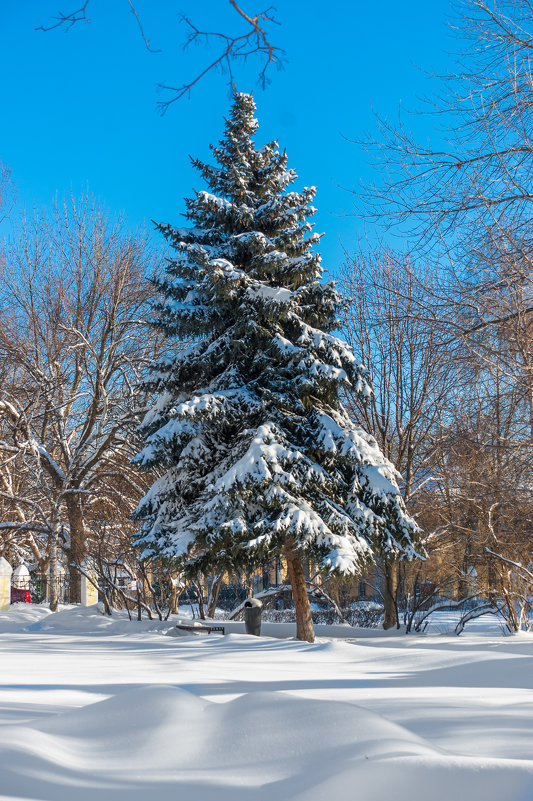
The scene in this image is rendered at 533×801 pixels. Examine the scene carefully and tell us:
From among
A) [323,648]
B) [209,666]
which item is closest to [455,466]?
[323,648]

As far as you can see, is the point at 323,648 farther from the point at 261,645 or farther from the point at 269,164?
the point at 269,164

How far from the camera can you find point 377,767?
238 cm

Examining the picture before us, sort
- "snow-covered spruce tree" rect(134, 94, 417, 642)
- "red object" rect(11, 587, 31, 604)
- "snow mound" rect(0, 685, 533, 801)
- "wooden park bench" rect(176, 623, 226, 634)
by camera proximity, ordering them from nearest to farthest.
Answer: "snow mound" rect(0, 685, 533, 801) < "snow-covered spruce tree" rect(134, 94, 417, 642) < "wooden park bench" rect(176, 623, 226, 634) < "red object" rect(11, 587, 31, 604)

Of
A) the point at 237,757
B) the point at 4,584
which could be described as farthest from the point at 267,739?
the point at 4,584

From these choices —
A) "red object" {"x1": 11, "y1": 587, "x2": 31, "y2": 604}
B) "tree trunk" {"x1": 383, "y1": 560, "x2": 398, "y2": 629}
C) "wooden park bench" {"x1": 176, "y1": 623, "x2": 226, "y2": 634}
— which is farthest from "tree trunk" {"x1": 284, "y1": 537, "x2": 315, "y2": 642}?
"red object" {"x1": 11, "y1": 587, "x2": 31, "y2": 604}

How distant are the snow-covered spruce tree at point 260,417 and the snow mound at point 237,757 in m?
7.20

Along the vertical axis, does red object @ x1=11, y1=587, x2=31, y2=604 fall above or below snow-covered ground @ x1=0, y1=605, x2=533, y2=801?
below

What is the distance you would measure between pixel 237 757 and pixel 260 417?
9.69 m

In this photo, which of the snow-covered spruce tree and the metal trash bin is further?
the metal trash bin

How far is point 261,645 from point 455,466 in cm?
776

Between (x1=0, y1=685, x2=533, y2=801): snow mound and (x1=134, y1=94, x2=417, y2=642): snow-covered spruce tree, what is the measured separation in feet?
23.6

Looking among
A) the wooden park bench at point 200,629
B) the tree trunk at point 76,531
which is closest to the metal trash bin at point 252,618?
the wooden park bench at point 200,629

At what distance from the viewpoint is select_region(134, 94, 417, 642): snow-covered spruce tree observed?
1116 cm

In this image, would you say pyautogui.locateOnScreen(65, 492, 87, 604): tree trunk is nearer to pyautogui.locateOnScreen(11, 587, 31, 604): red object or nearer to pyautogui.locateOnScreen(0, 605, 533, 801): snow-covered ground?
pyautogui.locateOnScreen(11, 587, 31, 604): red object
